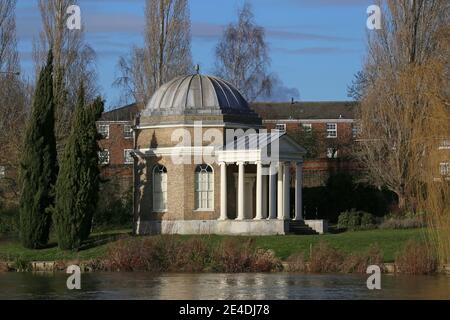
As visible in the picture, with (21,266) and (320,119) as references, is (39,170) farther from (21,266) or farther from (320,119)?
(320,119)

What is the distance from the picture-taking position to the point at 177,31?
6550 centimetres

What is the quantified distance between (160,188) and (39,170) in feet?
20.3

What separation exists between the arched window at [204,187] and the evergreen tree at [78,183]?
5546 millimetres

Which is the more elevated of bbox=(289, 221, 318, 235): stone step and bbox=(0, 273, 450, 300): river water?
bbox=(289, 221, 318, 235): stone step

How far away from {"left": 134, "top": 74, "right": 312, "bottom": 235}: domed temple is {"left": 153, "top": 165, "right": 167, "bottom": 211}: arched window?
5 centimetres

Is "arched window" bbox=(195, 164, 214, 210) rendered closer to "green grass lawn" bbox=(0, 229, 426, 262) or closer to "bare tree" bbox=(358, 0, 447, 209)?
"green grass lawn" bbox=(0, 229, 426, 262)

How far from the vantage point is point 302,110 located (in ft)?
299

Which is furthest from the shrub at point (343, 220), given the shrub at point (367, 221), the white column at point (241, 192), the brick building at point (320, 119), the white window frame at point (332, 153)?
the brick building at point (320, 119)

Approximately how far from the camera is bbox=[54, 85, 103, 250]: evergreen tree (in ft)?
A: 161

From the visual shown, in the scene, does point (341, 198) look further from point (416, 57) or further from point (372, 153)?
point (416, 57)

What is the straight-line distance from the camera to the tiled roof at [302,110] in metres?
89.4

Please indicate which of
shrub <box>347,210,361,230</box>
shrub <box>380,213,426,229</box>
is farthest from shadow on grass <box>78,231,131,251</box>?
shrub <box>380,213,426,229</box>

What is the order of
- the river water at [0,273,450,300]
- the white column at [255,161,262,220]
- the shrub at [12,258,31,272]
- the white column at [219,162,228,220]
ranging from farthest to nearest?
the white column at [219,162,228,220]
the white column at [255,161,262,220]
the shrub at [12,258,31,272]
the river water at [0,273,450,300]
